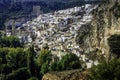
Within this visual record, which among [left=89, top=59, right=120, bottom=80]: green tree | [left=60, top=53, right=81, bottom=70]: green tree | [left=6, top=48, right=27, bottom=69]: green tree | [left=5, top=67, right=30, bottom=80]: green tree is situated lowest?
[left=5, top=67, right=30, bottom=80]: green tree

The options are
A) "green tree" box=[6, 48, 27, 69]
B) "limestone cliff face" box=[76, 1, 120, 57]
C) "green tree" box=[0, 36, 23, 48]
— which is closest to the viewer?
"limestone cliff face" box=[76, 1, 120, 57]

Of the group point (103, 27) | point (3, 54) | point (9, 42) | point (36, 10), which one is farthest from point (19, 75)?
point (36, 10)

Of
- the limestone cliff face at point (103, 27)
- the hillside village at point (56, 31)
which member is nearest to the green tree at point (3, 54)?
the hillside village at point (56, 31)

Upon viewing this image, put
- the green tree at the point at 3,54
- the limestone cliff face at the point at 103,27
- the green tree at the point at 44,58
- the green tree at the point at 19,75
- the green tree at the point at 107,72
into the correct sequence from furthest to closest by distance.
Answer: the green tree at the point at 3,54 < the limestone cliff face at the point at 103,27 < the green tree at the point at 44,58 < the green tree at the point at 19,75 < the green tree at the point at 107,72

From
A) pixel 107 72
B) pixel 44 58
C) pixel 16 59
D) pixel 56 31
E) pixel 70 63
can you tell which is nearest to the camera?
pixel 107 72

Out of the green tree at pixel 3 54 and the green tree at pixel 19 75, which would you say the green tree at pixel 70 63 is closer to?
the green tree at pixel 19 75

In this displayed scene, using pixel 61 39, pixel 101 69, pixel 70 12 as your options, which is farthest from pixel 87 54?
pixel 70 12

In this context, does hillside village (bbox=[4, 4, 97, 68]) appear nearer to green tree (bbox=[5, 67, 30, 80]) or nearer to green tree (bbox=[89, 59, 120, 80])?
green tree (bbox=[5, 67, 30, 80])

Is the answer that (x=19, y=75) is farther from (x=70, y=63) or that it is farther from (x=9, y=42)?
(x=9, y=42)

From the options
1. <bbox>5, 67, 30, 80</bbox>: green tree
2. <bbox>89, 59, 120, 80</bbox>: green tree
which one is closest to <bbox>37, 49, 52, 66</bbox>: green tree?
<bbox>5, 67, 30, 80</bbox>: green tree
